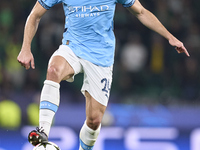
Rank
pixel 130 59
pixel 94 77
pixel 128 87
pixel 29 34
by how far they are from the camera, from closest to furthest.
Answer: pixel 29 34
pixel 94 77
pixel 128 87
pixel 130 59

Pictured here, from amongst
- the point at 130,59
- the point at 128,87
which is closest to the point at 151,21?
the point at 128,87

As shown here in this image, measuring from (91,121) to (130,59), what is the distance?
444cm

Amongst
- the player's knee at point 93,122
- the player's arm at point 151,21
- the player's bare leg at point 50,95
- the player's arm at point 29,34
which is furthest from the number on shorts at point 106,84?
the player's arm at point 29,34

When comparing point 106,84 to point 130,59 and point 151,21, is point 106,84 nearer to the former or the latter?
point 151,21

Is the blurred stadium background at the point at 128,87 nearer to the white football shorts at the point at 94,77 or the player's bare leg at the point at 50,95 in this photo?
the white football shorts at the point at 94,77

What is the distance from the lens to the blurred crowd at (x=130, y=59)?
873 cm

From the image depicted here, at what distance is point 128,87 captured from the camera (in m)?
9.09

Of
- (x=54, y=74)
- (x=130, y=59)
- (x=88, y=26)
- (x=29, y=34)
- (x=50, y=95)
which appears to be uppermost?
(x=130, y=59)

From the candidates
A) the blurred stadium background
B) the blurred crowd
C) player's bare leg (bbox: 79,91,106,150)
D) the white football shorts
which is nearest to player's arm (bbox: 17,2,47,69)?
the white football shorts

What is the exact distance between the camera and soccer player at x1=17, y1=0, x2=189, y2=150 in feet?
14.3

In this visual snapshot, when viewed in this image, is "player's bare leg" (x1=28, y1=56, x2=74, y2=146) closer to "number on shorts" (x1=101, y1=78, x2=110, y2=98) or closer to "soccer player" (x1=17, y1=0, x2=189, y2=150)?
"soccer player" (x1=17, y1=0, x2=189, y2=150)

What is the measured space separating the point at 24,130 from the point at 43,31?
2.51 m

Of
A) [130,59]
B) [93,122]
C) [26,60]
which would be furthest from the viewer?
[130,59]

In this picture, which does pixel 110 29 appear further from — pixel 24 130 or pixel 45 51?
pixel 45 51
